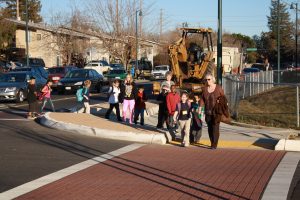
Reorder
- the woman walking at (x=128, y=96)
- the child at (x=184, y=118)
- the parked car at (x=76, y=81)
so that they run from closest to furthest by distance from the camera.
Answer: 1. the child at (x=184, y=118)
2. the woman walking at (x=128, y=96)
3. the parked car at (x=76, y=81)

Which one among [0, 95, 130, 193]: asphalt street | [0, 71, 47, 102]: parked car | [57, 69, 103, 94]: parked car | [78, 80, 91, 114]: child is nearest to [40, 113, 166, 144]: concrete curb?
[0, 95, 130, 193]: asphalt street

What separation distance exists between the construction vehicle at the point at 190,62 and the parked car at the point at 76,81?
7458 millimetres

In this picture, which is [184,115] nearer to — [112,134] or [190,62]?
[112,134]

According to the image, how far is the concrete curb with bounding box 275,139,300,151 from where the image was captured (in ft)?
41.6

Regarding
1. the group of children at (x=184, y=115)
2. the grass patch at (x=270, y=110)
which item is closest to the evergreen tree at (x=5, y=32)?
the grass patch at (x=270, y=110)

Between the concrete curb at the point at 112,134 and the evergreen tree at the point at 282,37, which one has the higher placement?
the evergreen tree at the point at 282,37

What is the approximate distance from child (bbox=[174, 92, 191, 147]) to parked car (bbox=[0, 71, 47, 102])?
14742mm

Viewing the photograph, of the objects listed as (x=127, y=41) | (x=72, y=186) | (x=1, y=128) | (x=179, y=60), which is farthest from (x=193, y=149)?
(x=127, y=41)

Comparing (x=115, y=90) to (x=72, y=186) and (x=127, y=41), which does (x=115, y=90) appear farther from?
(x=127, y=41)

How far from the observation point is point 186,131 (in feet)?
43.6

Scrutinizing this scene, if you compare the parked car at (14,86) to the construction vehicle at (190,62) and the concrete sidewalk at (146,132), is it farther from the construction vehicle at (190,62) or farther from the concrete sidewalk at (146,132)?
the concrete sidewalk at (146,132)

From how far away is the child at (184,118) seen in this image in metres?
13.3

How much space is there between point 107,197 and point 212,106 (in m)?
5.32

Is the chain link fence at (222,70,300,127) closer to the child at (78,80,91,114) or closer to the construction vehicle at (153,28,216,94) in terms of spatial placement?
the construction vehicle at (153,28,216,94)
